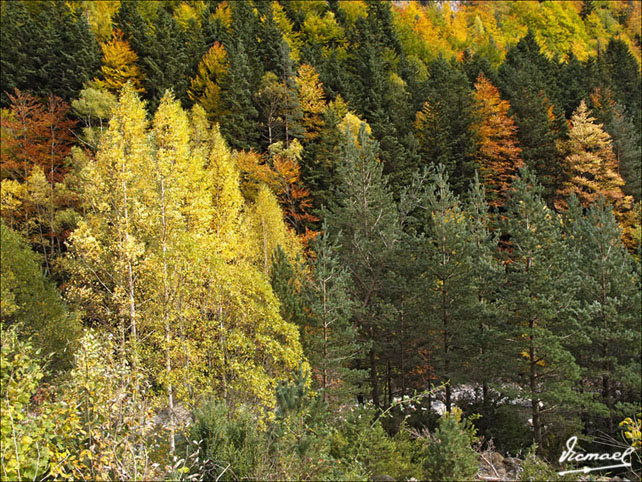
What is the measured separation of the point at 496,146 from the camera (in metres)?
30.9

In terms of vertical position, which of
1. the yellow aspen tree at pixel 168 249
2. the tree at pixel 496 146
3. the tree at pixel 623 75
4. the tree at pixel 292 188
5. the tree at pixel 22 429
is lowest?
the tree at pixel 22 429

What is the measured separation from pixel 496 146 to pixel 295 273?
2124 centimetres

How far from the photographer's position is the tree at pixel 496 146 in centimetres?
3003

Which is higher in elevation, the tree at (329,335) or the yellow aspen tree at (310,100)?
the yellow aspen tree at (310,100)

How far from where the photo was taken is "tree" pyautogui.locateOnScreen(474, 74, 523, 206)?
30.0 m

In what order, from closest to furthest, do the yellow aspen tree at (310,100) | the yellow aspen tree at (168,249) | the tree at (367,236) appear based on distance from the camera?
the yellow aspen tree at (168,249) < the tree at (367,236) < the yellow aspen tree at (310,100)

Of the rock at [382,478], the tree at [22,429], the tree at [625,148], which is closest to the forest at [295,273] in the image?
the tree at [22,429]

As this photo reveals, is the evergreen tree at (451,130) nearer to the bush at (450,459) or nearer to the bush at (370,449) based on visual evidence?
the bush at (370,449)

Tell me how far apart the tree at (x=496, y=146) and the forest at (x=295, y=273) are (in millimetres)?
224

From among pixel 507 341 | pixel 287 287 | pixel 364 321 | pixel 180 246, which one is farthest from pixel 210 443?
pixel 507 341

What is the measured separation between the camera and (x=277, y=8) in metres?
55.9

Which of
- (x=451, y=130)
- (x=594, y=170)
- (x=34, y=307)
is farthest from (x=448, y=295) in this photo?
(x=594, y=170)

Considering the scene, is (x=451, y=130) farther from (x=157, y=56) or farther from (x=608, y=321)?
Answer: (x=157, y=56)

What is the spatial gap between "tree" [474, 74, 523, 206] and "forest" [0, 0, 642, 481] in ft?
0.74
